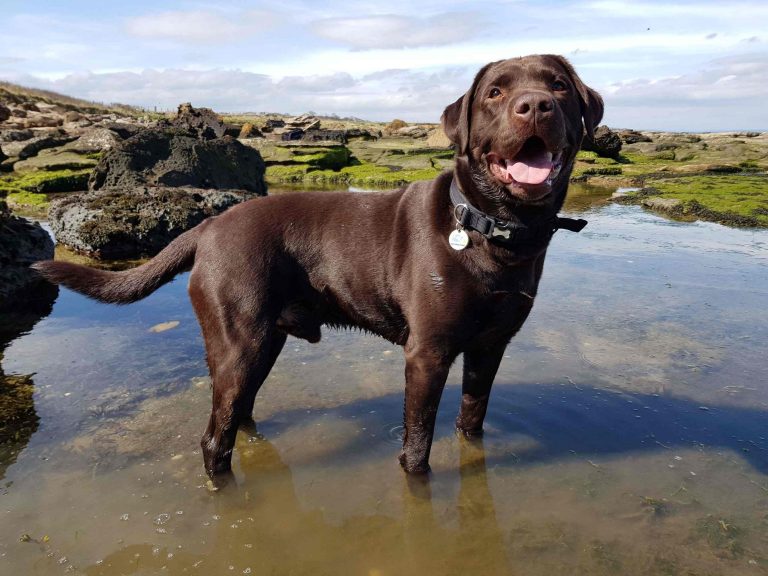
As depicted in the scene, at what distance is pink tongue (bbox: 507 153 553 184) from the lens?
10.1 feet

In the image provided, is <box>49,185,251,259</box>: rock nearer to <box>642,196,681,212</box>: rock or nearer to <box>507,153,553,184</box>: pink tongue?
<box>507,153,553,184</box>: pink tongue

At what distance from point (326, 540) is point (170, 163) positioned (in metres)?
10.7

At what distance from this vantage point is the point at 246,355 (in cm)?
348

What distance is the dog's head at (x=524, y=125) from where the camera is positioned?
9.85ft

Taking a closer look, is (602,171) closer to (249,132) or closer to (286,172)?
(286,172)

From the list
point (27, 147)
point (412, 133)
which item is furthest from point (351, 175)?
point (412, 133)

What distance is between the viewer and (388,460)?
3.82 m

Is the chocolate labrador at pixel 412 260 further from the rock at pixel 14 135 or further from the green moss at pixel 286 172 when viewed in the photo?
the rock at pixel 14 135

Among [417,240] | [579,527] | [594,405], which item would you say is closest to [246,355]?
[417,240]

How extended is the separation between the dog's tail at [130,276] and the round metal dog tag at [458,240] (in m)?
1.58

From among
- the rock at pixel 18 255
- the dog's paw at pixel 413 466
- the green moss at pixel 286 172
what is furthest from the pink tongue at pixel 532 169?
the green moss at pixel 286 172

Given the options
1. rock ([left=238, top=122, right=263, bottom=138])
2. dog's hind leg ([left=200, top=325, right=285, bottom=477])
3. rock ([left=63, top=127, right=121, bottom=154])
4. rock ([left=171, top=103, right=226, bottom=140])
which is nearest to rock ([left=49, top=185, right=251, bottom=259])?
dog's hind leg ([left=200, top=325, right=285, bottom=477])

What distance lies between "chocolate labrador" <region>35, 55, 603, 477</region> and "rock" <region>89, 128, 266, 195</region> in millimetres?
8734

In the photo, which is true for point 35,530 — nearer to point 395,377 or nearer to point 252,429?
point 252,429
